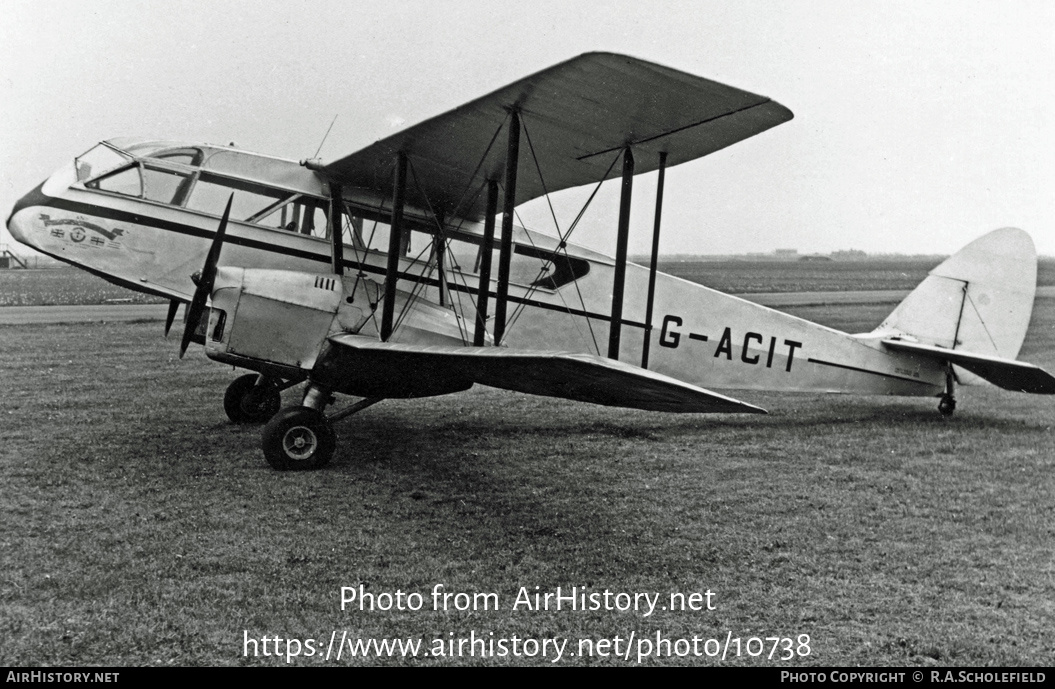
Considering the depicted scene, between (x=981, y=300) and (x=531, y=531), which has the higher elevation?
(x=981, y=300)

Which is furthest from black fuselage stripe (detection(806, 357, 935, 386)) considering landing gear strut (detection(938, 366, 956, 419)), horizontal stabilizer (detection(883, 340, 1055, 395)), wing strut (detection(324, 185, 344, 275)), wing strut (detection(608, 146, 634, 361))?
wing strut (detection(324, 185, 344, 275))

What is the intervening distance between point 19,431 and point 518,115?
17.4 feet

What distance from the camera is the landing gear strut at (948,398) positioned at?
28.9 feet

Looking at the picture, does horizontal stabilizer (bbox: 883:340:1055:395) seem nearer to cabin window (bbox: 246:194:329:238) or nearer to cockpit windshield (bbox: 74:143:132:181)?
cabin window (bbox: 246:194:329:238)

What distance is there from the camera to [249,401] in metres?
7.96

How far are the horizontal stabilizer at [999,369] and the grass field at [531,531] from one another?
50cm

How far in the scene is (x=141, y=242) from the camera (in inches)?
272

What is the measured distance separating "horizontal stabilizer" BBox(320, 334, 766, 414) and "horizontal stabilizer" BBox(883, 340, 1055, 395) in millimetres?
4561

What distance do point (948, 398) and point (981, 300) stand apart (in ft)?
3.81

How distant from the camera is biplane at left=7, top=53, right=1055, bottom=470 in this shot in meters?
5.25

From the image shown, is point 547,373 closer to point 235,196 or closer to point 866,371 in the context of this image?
point 235,196

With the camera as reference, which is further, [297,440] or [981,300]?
[981,300]

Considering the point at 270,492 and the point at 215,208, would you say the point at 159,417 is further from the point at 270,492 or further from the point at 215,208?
the point at 270,492

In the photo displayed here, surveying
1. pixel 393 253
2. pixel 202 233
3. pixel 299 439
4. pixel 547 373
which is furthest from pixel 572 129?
pixel 202 233
